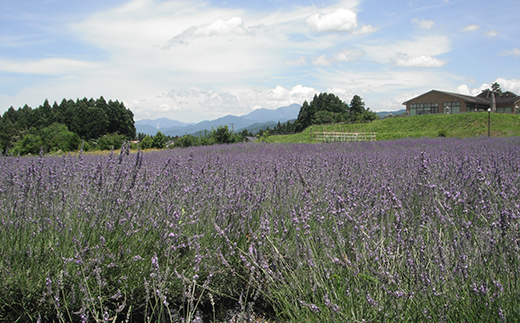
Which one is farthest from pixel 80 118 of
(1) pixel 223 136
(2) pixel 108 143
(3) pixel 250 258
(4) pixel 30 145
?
(3) pixel 250 258

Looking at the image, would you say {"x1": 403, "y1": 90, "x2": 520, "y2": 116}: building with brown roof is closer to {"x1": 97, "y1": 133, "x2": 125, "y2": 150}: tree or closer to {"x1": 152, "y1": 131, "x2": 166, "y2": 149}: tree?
{"x1": 152, "y1": 131, "x2": 166, "y2": 149}: tree

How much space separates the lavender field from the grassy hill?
90.4ft

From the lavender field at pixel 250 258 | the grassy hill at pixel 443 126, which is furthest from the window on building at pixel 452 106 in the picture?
the lavender field at pixel 250 258

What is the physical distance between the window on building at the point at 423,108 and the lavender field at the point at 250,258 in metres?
55.0

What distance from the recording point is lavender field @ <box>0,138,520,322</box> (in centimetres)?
170

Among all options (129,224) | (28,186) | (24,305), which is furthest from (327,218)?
(28,186)

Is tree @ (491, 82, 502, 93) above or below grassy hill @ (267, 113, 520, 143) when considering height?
above

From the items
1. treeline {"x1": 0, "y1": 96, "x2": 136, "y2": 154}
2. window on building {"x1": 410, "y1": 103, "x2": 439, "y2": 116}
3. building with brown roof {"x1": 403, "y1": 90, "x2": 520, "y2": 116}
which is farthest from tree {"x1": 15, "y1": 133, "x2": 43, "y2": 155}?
window on building {"x1": 410, "y1": 103, "x2": 439, "y2": 116}

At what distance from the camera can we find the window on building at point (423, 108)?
52844mm

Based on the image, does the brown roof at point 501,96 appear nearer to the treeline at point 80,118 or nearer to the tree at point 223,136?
the tree at point 223,136

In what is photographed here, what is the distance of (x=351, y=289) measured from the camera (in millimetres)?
1900

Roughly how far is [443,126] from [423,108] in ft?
67.9

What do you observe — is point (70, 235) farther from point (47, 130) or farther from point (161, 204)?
point (47, 130)

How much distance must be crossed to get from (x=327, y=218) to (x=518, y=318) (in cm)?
163
